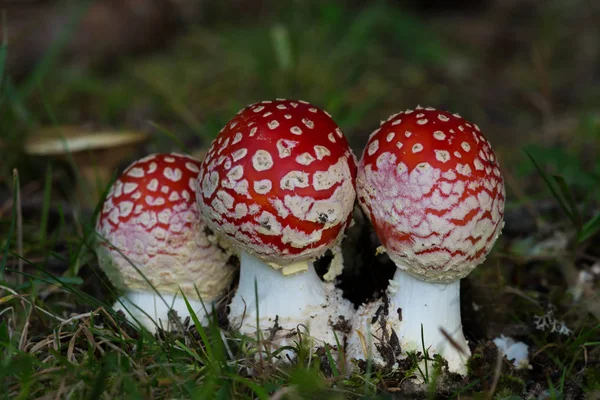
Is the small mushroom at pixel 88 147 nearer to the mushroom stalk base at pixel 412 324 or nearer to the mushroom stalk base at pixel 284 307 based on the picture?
the mushroom stalk base at pixel 284 307

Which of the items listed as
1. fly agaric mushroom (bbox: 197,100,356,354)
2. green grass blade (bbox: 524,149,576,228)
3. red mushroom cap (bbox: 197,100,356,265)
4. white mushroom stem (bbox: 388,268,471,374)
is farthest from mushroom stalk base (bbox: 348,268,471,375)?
green grass blade (bbox: 524,149,576,228)

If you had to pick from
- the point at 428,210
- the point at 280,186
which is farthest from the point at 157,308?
the point at 428,210

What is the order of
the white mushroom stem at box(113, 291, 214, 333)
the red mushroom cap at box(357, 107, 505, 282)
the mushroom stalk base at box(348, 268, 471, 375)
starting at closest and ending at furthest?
the red mushroom cap at box(357, 107, 505, 282) < the mushroom stalk base at box(348, 268, 471, 375) < the white mushroom stem at box(113, 291, 214, 333)

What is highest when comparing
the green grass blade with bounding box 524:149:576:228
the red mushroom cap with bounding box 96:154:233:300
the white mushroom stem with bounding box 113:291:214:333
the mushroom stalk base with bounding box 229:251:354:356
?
the green grass blade with bounding box 524:149:576:228

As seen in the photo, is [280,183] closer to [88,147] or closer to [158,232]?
[158,232]

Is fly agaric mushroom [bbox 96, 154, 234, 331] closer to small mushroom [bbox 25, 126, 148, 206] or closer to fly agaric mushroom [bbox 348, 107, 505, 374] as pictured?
fly agaric mushroom [bbox 348, 107, 505, 374]

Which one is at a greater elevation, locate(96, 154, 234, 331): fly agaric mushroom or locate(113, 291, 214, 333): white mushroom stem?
locate(96, 154, 234, 331): fly agaric mushroom

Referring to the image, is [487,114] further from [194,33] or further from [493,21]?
[194,33]

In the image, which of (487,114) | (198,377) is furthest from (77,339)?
(487,114)
